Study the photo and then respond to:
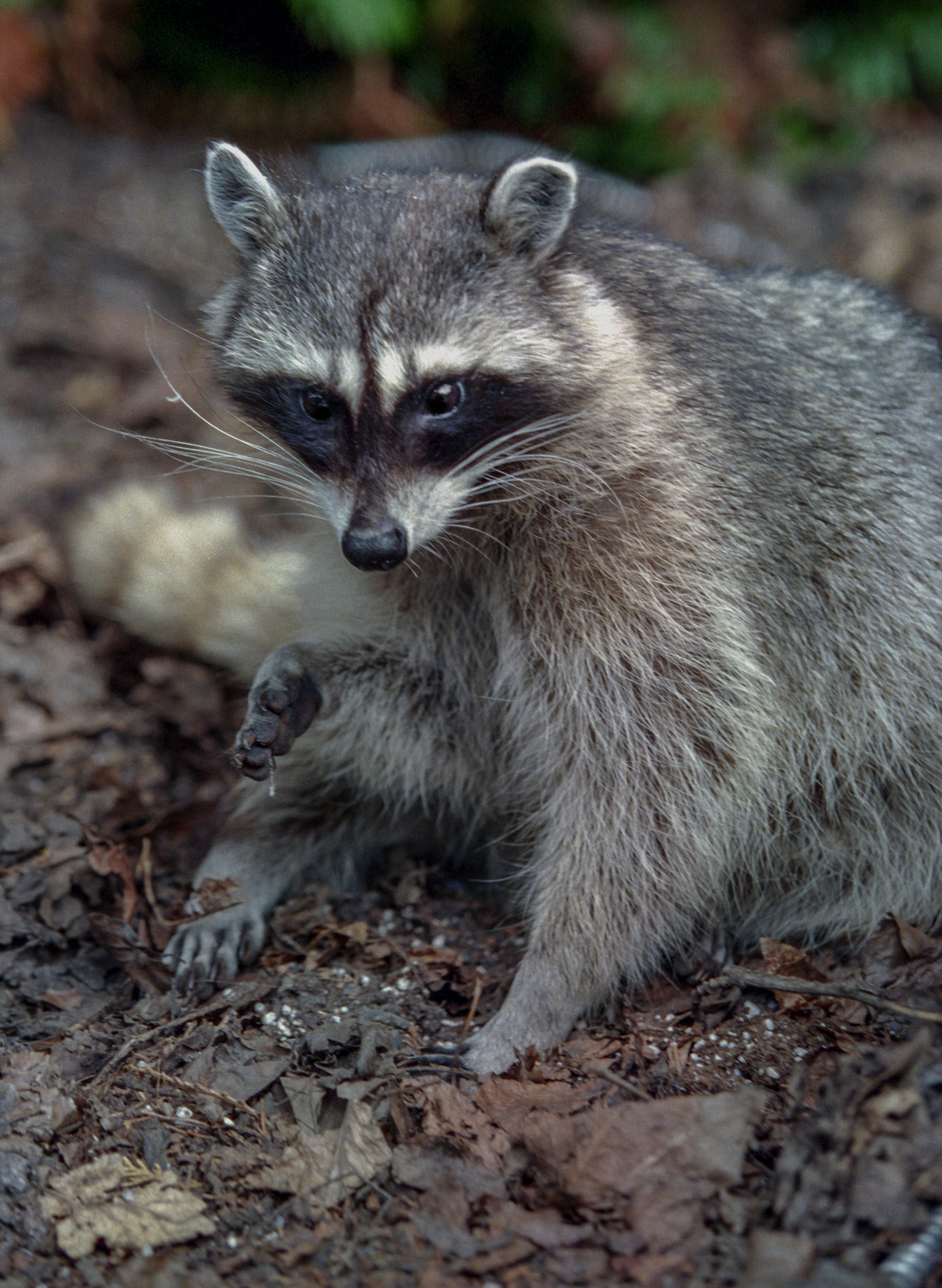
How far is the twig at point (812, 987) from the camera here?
2.41 meters

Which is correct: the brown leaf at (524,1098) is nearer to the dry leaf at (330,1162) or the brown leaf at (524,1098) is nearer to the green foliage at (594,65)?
the dry leaf at (330,1162)

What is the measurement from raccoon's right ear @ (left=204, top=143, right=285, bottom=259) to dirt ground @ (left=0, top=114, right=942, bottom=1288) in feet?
5.03

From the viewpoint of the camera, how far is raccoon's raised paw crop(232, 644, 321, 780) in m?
2.96

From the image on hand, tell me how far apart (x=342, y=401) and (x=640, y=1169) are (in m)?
1.68

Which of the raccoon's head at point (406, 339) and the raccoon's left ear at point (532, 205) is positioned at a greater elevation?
the raccoon's left ear at point (532, 205)

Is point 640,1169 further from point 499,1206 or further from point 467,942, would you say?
point 467,942

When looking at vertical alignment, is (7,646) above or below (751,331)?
below

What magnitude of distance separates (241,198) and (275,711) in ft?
4.11

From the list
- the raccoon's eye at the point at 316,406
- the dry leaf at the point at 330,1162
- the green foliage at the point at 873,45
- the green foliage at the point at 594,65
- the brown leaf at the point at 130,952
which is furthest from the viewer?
the green foliage at the point at 873,45

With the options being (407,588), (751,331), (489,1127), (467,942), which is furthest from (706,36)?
(489,1127)

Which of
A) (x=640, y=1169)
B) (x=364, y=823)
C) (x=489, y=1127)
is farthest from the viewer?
(x=364, y=823)

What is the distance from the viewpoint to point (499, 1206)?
7.51 ft

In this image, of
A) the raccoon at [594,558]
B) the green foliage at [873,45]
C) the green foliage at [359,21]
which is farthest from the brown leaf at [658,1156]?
the green foliage at [873,45]

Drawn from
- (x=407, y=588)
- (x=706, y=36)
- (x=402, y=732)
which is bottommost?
(x=402, y=732)
